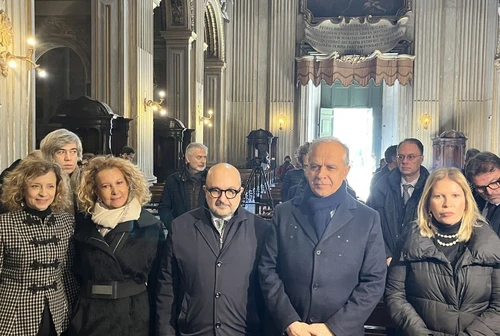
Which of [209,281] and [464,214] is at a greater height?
[464,214]

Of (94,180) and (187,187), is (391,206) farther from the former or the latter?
(94,180)

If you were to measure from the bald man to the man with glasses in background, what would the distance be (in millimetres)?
1623

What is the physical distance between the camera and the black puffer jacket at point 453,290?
2.18 meters

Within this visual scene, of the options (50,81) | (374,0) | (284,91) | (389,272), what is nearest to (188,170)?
(389,272)

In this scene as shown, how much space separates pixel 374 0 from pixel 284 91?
5000mm

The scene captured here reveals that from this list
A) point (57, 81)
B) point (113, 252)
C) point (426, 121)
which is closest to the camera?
point (113, 252)

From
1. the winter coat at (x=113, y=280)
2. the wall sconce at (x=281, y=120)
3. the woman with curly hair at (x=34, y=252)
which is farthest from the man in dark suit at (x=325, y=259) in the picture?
the wall sconce at (x=281, y=120)

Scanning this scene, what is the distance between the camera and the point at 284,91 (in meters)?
19.4

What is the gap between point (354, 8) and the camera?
63.1ft

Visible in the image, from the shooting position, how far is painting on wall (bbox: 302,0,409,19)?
1898 cm

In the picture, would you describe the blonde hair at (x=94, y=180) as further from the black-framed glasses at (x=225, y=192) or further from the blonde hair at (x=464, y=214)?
the blonde hair at (x=464, y=214)

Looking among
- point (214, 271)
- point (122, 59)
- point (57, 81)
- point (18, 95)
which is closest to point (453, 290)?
point (214, 271)

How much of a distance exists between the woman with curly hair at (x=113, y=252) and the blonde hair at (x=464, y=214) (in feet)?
4.46

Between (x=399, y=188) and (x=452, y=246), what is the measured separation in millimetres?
1602
